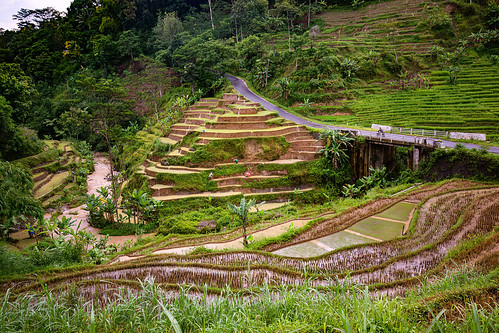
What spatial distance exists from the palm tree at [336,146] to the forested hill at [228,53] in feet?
20.0

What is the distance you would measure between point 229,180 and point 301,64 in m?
17.8

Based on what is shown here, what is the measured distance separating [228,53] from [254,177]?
57.4 ft

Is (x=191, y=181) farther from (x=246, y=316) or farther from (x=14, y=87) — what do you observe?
(x=14, y=87)

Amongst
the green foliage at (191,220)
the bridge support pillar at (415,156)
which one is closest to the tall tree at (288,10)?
the bridge support pillar at (415,156)

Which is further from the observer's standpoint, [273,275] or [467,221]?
[467,221]

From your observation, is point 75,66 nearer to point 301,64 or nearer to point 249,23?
point 249,23

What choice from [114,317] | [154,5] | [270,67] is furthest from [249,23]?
[114,317]

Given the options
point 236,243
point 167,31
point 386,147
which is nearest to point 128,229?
point 236,243

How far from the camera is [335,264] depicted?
725cm

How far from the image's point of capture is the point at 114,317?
129 inches

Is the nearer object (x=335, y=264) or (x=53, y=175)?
(x=335, y=264)

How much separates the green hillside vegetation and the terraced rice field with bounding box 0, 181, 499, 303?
0.18 ft

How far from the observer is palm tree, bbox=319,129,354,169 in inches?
658

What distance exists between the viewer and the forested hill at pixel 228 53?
24.9 metres
